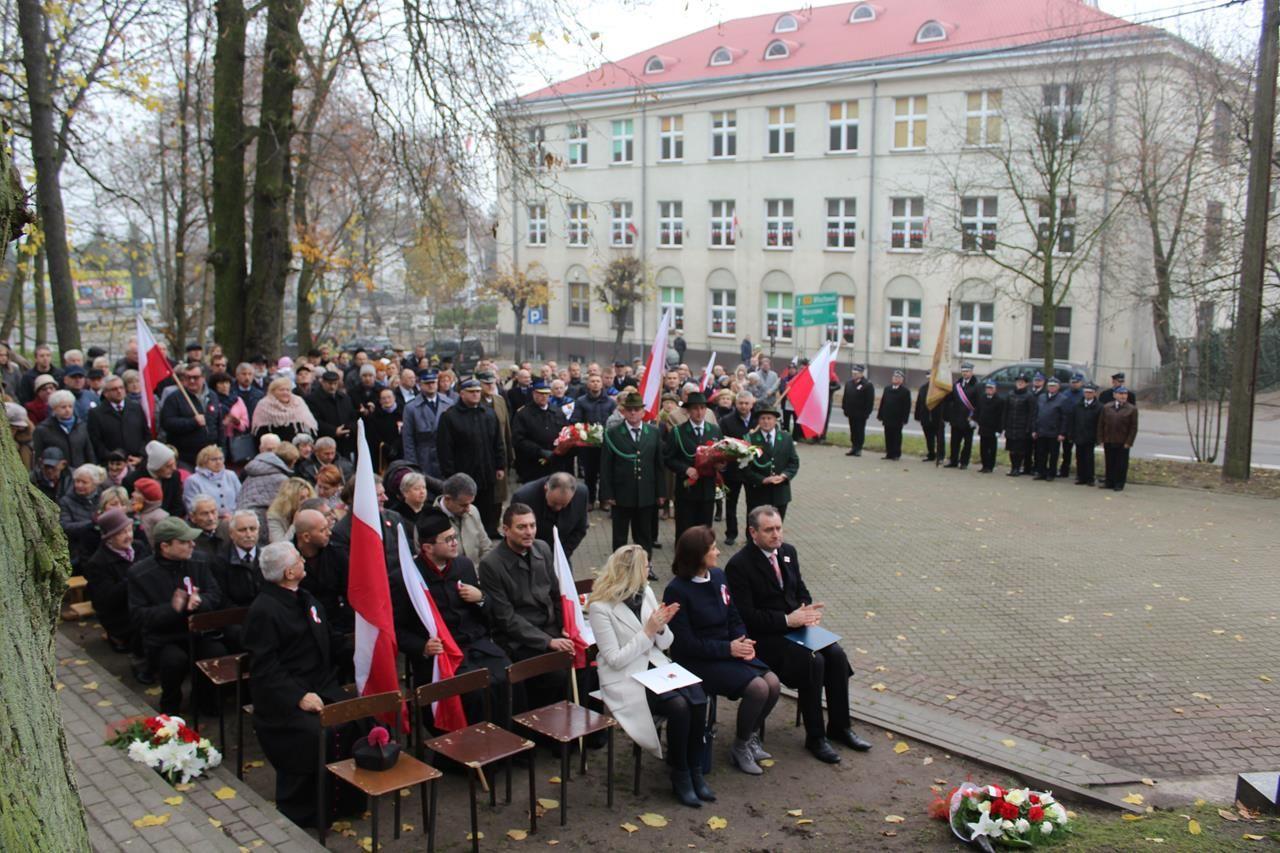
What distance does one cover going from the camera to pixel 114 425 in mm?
12484

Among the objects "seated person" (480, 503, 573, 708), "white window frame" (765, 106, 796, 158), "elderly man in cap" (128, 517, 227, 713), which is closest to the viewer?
"seated person" (480, 503, 573, 708)

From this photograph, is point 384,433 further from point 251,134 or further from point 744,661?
point 744,661

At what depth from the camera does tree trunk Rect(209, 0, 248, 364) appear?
16.3 metres

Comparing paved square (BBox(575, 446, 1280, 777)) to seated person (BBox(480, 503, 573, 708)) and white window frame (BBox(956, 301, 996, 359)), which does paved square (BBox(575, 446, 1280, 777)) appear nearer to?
seated person (BBox(480, 503, 573, 708))

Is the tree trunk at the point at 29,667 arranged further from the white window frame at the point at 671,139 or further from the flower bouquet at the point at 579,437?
the white window frame at the point at 671,139

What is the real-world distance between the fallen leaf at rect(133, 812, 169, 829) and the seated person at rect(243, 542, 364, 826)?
2.17 feet

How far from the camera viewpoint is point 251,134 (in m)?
16.0

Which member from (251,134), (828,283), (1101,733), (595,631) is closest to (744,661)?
(595,631)

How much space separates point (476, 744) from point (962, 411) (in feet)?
52.3

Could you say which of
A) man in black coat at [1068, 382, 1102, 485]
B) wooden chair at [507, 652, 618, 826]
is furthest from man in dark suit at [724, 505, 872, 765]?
man in black coat at [1068, 382, 1102, 485]

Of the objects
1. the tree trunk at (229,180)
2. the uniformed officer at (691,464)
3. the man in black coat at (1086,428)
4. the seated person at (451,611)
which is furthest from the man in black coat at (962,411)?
the seated person at (451,611)

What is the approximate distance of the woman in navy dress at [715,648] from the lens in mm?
7270

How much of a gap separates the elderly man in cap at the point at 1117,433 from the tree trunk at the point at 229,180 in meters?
14.2

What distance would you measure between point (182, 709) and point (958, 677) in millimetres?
6138
